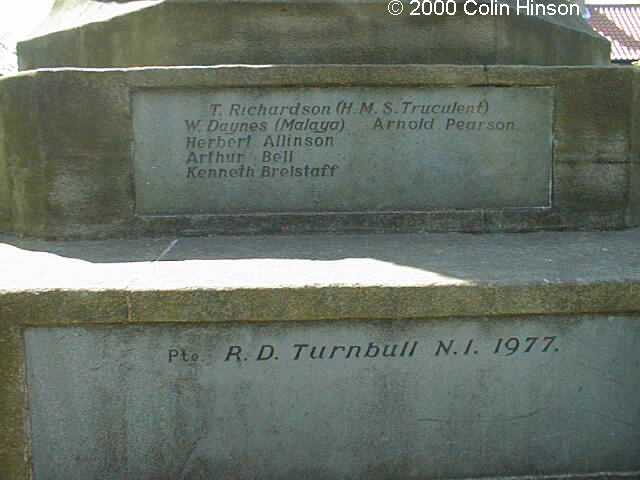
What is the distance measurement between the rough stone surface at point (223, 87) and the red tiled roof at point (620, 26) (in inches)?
991

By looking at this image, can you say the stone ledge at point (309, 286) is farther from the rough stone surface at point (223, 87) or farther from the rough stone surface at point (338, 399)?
the rough stone surface at point (223, 87)

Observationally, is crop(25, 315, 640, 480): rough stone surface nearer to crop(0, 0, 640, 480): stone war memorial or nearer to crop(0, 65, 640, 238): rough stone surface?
crop(0, 0, 640, 480): stone war memorial

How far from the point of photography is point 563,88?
378 centimetres

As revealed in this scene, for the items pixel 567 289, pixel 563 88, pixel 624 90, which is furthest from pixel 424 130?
pixel 567 289

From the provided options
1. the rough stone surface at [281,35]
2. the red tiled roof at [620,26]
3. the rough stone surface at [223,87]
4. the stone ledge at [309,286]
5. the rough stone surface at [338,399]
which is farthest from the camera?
the red tiled roof at [620,26]

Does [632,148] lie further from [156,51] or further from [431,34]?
[156,51]

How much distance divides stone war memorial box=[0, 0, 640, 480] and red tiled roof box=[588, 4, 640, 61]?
25.3 metres

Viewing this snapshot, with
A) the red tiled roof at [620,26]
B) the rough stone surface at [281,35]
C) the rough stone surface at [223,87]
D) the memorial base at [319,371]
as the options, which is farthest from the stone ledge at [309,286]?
the red tiled roof at [620,26]

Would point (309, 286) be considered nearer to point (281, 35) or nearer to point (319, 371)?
point (319, 371)

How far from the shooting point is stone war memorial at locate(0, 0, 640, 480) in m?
2.78

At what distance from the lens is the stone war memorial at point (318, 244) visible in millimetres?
2775

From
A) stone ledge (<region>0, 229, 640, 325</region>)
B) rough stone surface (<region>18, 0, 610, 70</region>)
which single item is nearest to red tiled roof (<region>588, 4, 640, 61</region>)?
rough stone surface (<region>18, 0, 610, 70</region>)

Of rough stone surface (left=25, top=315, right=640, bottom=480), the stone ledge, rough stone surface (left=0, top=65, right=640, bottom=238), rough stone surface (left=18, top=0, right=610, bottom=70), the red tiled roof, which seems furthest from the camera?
the red tiled roof

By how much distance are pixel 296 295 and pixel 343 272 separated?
0.86ft
